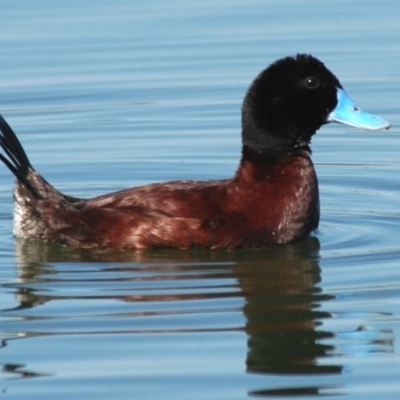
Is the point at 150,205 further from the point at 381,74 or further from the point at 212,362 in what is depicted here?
the point at 381,74

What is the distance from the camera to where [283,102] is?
30.4 feet

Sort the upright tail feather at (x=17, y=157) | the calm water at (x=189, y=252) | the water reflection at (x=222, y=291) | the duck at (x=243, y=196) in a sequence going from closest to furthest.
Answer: the calm water at (x=189, y=252)
the water reflection at (x=222, y=291)
the duck at (x=243, y=196)
the upright tail feather at (x=17, y=157)

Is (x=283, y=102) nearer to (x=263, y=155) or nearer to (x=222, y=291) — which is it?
(x=263, y=155)

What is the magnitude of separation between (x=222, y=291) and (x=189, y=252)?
1015 millimetres

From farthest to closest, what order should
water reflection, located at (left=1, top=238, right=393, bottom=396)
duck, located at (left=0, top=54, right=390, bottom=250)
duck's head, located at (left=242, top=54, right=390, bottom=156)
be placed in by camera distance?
duck's head, located at (left=242, top=54, right=390, bottom=156)
duck, located at (left=0, top=54, right=390, bottom=250)
water reflection, located at (left=1, top=238, right=393, bottom=396)

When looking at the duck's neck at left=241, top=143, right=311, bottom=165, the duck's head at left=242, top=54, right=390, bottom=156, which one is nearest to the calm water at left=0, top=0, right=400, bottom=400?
the duck's neck at left=241, top=143, right=311, bottom=165

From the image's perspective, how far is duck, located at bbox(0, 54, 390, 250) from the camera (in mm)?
8945

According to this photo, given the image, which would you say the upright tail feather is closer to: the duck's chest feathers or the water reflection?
the water reflection

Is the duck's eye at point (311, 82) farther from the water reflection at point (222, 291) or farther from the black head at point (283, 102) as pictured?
the water reflection at point (222, 291)

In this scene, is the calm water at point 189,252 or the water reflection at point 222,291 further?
the water reflection at point 222,291

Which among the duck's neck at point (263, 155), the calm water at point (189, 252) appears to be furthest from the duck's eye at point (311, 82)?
the calm water at point (189, 252)

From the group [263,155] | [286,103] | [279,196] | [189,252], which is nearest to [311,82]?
[286,103]

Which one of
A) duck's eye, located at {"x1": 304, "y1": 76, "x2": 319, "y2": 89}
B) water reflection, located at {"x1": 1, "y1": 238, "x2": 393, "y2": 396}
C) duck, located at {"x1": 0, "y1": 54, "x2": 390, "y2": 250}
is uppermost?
duck's eye, located at {"x1": 304, "y1": 76, "x2": 319, "y2": 89}

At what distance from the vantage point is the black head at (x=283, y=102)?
364 inches
